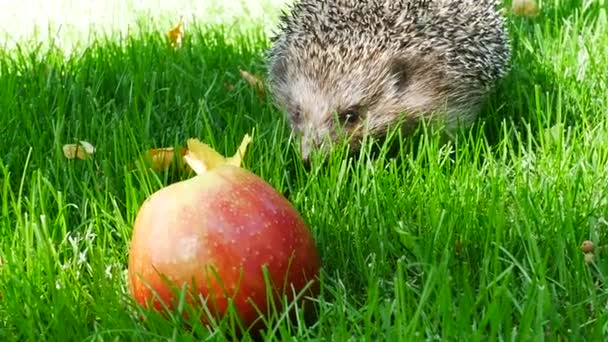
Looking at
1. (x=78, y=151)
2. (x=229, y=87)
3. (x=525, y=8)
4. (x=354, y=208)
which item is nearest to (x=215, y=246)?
(x=354, y=208)

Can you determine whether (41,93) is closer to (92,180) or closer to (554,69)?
(92,180)

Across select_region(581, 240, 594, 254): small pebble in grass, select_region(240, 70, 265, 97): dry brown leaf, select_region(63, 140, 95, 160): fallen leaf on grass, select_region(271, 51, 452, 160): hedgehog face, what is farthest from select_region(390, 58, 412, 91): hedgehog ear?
select_region(581, 240, 594, 254): small pebble in grass

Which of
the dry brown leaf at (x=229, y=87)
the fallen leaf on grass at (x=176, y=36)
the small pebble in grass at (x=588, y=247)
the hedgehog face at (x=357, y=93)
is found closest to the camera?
the small pebble in grass at (x=588, y=247)

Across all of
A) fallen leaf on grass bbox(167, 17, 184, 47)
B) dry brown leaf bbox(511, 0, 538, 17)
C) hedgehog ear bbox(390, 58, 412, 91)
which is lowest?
fallen leaf on grass bbox(167, 17, 184, 47)

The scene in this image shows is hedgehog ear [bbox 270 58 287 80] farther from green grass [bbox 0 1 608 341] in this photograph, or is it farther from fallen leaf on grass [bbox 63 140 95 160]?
fallen leaf on grass [bbox 63 140 95 160]

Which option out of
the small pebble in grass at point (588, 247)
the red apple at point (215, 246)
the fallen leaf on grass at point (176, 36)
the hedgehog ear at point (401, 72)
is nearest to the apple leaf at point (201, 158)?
the red apple at point (215, 246)

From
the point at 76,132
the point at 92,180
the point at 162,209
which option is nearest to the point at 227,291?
the point at 162,209

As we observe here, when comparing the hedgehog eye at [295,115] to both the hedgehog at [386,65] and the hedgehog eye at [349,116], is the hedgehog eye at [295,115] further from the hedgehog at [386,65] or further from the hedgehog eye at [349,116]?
the hedgehog eye at [349,116]
